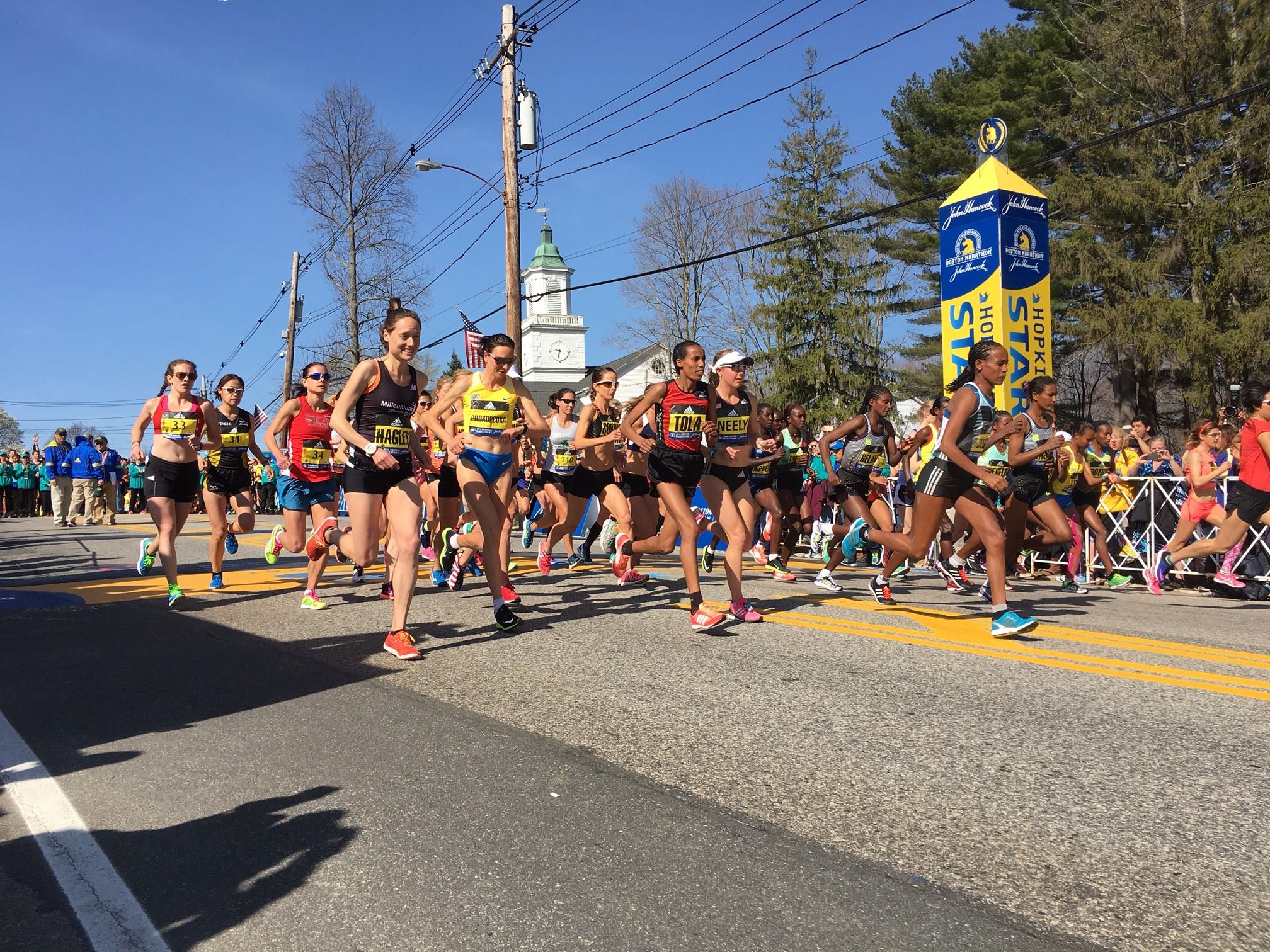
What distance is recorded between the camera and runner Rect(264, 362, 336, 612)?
9.85m

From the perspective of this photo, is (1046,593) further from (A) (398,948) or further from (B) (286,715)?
(A) (398,948)

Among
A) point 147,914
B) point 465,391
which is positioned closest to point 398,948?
point 147,914

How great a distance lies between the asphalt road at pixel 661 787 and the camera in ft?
9.57

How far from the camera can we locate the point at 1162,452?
14352mm

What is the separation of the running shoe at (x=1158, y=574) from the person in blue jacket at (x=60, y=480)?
26.0m

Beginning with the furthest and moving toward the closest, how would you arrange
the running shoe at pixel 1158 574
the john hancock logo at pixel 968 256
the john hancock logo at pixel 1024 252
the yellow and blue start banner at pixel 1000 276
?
the john hancock logo at pixel 968 256
the john hancock logo at pixel 1024 252
the yellow and blue start banner at pixel 1000 276
the running shoe at pixel 1158 574

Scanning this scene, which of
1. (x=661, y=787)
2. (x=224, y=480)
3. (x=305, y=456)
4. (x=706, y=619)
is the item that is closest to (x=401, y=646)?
(x=706, y=619)

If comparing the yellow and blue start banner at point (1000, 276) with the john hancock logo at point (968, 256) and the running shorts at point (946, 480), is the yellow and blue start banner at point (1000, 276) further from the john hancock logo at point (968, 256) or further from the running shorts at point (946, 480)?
the running shorts at point (946, 480)

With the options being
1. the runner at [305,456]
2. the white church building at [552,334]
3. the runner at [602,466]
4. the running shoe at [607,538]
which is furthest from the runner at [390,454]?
the white church building at [552,334]

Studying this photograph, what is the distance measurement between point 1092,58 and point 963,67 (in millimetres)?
6951

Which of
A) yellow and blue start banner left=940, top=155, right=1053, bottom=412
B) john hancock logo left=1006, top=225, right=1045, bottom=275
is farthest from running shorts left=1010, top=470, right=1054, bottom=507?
john hancock logo left=1006, top=225, right=1045, bottom=275

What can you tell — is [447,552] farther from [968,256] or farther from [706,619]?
[968,256]

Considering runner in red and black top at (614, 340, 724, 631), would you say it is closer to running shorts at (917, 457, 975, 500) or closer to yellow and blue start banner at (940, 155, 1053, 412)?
running shorts at (917, 457, 975, 500)

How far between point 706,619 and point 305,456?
14.6ft
